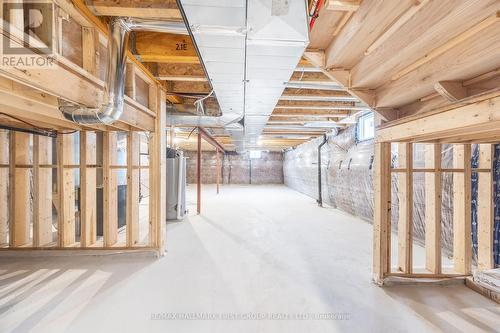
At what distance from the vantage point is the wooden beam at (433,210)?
1928 mm

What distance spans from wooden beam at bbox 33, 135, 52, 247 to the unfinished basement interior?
2 centimetres

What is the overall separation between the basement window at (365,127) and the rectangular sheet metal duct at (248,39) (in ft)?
9.03

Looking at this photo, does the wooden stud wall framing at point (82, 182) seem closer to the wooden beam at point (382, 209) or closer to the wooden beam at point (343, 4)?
the wooden beam at point (343, 4)

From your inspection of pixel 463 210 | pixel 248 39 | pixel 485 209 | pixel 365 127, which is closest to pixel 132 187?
pixel 248 39

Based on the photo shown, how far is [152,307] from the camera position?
166cm

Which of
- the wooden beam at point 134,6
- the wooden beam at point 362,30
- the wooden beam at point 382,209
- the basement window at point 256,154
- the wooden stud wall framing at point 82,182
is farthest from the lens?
the basement window at point 256,154

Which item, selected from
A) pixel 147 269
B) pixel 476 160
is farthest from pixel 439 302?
pixel 147 269

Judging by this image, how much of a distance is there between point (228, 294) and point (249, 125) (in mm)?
2375

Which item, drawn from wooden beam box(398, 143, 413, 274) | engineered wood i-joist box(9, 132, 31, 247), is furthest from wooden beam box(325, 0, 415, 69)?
engineered wood i-joist box(9, 132, 31, 247)

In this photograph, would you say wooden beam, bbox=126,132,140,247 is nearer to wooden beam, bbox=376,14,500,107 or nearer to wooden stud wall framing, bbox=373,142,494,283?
wooden stud wall framing, bbox=373,142,494,283

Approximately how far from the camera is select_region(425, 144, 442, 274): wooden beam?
1928mm

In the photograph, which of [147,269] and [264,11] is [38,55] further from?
[147,269]

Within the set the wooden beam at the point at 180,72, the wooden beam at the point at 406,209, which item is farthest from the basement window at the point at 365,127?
the wooden beam at the point at 180,72

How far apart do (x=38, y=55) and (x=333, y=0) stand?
58.5 inches
